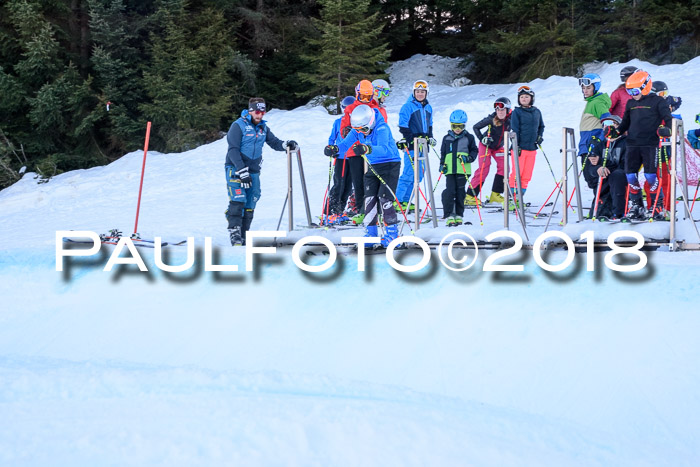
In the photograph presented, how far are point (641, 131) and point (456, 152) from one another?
7.06ft

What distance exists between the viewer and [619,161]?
7441 mm

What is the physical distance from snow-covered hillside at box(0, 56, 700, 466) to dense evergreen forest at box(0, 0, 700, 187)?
11728 mm

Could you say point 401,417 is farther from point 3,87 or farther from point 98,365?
point 3,87

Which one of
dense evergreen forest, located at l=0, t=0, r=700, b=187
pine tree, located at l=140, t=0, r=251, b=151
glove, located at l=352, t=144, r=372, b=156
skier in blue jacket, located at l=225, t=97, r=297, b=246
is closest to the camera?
glove, located at l=352, t=144, r=372, b=156

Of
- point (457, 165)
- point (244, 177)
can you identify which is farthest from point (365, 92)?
point (244, 177)

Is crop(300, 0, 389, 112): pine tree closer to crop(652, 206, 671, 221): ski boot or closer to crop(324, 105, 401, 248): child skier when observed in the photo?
crop(324, 105, 401, 248): child skier

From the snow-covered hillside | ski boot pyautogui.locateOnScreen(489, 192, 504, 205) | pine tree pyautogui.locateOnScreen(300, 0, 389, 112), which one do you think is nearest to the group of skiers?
ski boot pyautogui.locateOnScreen(489, 192, 504, 205)

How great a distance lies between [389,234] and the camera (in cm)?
673

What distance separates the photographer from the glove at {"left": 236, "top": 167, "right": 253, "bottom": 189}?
7.48 metres

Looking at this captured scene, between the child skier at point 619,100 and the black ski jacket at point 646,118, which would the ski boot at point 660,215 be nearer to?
Result: the black ski jacket at point 646,118

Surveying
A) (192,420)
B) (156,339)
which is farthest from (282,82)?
(192,420)

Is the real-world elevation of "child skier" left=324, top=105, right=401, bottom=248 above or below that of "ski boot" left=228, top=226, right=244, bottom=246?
above

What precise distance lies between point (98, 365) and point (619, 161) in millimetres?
5643

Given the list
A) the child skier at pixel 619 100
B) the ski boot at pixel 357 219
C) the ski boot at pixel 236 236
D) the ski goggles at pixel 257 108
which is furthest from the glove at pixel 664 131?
the ski boot at pixel 236 236
